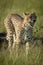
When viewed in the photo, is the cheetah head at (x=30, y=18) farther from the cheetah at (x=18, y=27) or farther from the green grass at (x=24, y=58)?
the green grass at (x=24, y=58)

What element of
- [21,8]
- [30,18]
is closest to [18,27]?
[30,18]

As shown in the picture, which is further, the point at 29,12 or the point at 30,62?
the point at 29,12

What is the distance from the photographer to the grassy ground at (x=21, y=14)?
301cm

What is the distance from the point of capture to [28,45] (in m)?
3.07

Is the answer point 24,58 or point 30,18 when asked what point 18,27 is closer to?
point 30,18

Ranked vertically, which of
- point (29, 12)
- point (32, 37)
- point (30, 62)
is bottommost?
point (30, 62)

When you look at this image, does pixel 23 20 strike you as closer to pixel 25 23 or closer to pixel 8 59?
pixel 25 23

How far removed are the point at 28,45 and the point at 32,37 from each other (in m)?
0.12

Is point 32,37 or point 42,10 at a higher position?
point 42,10

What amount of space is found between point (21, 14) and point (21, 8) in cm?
12

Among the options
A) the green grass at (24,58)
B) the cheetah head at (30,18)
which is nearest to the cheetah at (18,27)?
the cheetah head at (30,18)

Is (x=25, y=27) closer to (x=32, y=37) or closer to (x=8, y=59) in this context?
(x=32, y=37)

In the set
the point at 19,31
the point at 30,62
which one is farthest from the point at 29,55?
the point at 19,31

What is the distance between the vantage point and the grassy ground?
9.87 ft
